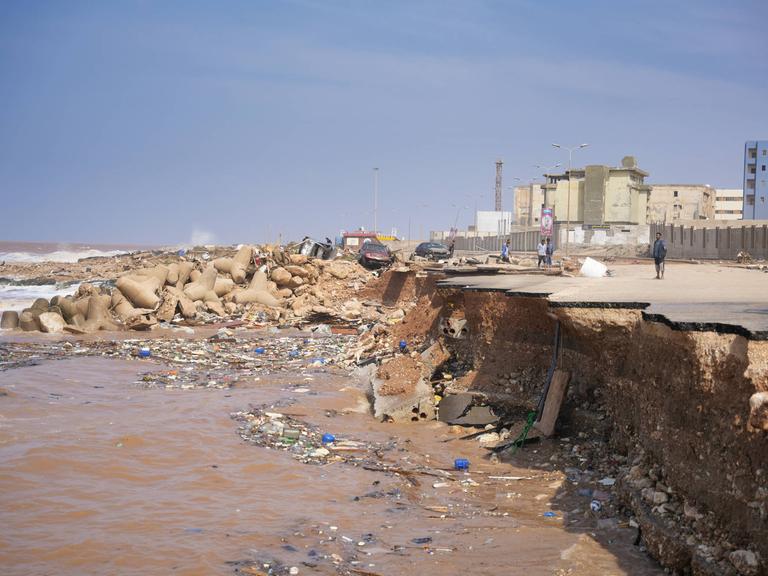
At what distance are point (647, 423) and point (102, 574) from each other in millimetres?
4890

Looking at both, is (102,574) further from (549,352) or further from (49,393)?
(49,393)

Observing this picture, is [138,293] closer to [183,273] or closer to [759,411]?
[183,273]

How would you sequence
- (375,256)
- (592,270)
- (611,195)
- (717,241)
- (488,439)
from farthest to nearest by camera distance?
(611,195)
(717,241)
(375,256)
(592,270)
(488,439)

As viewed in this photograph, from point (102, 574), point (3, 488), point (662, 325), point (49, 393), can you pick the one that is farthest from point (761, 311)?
point (49, 393)

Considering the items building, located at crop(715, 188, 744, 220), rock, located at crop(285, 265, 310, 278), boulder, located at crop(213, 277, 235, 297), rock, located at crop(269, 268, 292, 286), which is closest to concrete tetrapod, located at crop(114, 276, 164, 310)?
boulder, located at crop(213, 277, 235, 297)

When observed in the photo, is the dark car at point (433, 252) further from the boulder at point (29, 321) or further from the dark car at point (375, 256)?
the boulder at point (29, 321)

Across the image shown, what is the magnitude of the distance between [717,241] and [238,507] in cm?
3862

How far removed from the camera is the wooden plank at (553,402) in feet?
32.1

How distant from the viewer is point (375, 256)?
34625 mm

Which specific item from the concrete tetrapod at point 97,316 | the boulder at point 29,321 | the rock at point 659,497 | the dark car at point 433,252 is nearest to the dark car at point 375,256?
the dark car at point 433,252

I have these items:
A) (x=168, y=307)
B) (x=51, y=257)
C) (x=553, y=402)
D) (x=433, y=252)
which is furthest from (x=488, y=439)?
(x=51, y=257)

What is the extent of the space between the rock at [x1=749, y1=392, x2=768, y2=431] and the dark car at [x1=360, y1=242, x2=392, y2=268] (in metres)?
29.2

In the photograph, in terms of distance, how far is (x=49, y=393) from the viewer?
1320cm

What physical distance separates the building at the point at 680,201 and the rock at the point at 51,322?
235 ft
